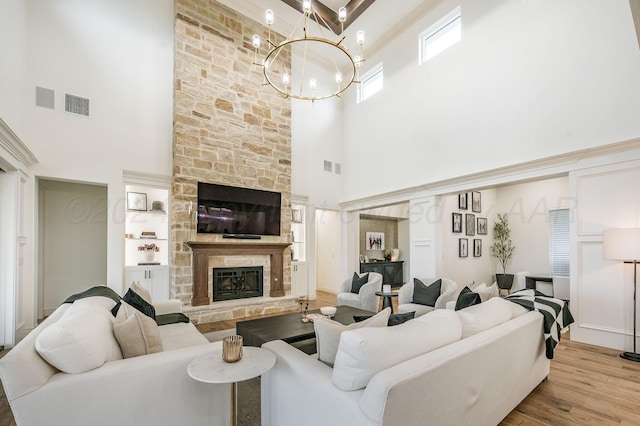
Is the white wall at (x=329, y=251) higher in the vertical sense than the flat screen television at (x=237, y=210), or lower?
lower

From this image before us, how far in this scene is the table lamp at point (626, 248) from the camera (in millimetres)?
3367

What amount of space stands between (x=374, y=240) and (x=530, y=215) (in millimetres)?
4264

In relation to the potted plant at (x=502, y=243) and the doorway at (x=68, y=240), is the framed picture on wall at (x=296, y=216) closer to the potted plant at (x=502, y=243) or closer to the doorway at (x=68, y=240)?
the doorway at (x=68, y=240)

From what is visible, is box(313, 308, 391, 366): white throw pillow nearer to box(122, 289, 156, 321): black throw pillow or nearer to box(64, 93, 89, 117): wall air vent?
box(122, 289, 156, 321): black throw pillow

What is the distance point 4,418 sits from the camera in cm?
229

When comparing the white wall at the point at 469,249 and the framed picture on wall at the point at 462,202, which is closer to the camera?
the white wall at the point at 469,249

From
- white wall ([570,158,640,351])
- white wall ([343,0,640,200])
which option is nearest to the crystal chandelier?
white wall ([343,0,640,200])

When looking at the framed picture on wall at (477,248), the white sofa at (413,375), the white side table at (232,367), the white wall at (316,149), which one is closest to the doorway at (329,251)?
the white wall at (316,149)

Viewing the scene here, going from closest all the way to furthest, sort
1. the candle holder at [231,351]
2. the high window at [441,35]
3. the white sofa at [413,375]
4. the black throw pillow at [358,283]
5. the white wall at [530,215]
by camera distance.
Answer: the white sofa at [413,375], the candle holder at [231,351], the black throw pillow at [358,283], the high window at [441,35], the white wall at [530,215]

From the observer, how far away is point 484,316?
2.14 m

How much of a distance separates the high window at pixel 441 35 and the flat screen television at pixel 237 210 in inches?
165

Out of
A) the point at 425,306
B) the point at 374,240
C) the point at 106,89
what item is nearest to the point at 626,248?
the point at 425,306

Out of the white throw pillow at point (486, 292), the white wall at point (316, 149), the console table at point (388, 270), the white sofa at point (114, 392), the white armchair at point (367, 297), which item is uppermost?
the white wall at point (316, 149)

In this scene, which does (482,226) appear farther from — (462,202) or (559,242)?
(559,242)
